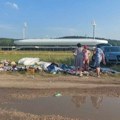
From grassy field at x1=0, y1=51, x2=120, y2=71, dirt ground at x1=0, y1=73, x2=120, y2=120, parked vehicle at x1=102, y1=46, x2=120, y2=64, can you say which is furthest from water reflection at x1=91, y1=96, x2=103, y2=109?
parked vehicle at x1=102, y1=46, x2=120, y2=64

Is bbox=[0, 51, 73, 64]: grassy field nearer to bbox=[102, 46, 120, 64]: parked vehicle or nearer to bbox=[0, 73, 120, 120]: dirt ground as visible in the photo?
bbox=[102, 46, 120, 64]: parked vehicle

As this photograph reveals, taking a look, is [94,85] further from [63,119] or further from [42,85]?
[63,119]

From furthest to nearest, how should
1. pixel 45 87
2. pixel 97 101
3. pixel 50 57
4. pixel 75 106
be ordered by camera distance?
1. pixel 50 57
2. pixel 45 87
3. pixel 97 101
4. pixel 75 106

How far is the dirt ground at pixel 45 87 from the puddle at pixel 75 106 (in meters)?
0.66

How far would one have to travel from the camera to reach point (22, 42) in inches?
5743

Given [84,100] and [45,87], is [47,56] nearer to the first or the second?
[45,87]

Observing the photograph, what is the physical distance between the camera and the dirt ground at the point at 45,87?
458 inches

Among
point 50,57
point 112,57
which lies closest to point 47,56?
point 50,57

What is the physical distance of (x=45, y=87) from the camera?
18.4 m

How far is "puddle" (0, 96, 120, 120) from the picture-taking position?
11.8 meters

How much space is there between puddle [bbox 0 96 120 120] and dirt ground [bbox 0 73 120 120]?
2.16ft

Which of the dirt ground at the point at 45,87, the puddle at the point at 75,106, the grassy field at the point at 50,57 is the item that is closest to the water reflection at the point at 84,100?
the puddle at the point at 75,106

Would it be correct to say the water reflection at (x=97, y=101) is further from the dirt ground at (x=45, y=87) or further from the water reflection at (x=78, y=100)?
the dirt ground at (x=45, y=87)

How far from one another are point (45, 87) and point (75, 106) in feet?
17.2
